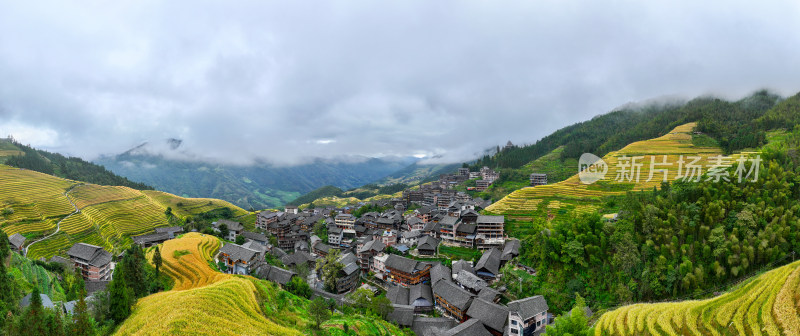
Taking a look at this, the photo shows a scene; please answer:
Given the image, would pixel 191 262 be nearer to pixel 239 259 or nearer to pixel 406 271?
pixel 239 259

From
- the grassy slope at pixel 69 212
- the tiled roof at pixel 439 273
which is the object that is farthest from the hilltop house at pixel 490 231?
the grassy slope at pixel 69 212

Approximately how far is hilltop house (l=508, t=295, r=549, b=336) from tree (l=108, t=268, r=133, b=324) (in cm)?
3252

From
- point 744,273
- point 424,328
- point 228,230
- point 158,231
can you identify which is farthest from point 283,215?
point 744,273

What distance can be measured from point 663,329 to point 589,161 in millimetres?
78530

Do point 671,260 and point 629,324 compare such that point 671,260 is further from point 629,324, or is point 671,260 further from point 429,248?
point 429,248

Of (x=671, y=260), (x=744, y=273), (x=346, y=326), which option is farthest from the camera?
(x=671, y=260)

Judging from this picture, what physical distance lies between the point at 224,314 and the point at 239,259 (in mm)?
28223

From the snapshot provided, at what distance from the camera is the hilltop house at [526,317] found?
3153 cm

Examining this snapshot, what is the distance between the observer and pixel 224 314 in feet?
63.6

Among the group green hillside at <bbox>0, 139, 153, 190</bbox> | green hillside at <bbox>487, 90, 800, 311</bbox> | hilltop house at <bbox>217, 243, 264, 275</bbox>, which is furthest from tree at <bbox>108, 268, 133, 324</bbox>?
green hillside at <bbox>0, 139, 153, 190</bbox>

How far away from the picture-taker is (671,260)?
32.8 metres

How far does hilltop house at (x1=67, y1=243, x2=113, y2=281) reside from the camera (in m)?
42.5

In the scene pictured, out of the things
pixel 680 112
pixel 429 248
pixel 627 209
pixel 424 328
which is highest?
pixel 680 112

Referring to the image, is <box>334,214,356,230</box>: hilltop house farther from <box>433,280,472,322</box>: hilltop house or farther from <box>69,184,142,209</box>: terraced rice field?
<box>69,184,142,209</box>: terraced rice field
